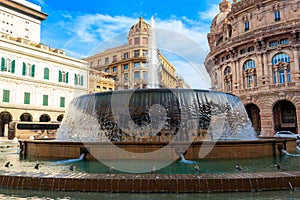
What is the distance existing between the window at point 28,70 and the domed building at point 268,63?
1076 inches

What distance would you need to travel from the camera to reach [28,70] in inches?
1476

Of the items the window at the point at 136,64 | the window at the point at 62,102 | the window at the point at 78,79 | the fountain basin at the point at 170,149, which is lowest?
the fountain basin at the point at 170,149

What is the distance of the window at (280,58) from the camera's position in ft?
103

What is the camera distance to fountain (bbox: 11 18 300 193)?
Answer: 524 cm

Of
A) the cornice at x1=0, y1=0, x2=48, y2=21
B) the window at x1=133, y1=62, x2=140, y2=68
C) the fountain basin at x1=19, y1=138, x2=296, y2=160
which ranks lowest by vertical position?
the fountain basin at x1=19, y1=138, x2=296, y2=160

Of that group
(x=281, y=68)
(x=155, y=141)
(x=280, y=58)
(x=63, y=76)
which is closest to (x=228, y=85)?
(x=281, y=68)

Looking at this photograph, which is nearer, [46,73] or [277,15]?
[277,15]

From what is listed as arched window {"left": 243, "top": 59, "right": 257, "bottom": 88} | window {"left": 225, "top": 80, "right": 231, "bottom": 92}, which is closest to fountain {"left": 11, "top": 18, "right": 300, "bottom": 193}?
arched window {"left": 243, "top": 59, "right": 257, "bottom": 88}

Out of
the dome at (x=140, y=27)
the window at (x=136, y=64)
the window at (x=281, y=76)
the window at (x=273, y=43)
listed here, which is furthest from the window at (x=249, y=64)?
the dome at (x=140, y=27)

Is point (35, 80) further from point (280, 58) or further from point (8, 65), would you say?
point (280, 58)

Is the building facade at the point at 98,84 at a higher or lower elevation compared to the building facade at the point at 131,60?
lower

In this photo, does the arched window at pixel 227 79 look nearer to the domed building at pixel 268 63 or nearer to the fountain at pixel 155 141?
the domed building at pixel 268 63

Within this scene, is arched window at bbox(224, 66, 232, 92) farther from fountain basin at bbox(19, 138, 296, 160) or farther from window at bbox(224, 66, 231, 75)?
fountain basin at bbox(19, 138, 296, 160)

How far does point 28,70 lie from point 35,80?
1.69 m
